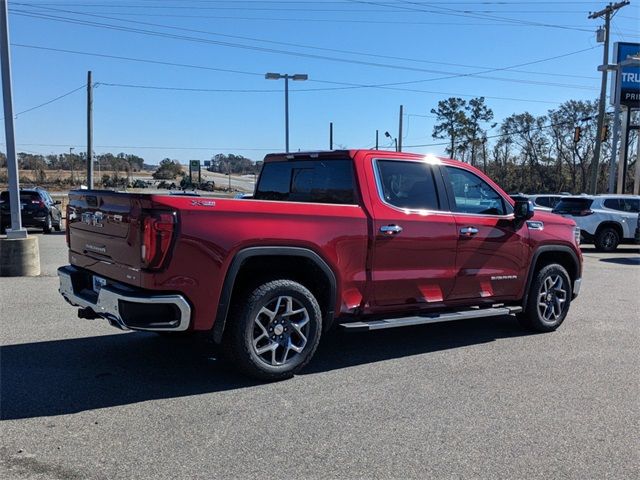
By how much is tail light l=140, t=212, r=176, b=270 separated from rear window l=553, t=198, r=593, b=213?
16985 mm

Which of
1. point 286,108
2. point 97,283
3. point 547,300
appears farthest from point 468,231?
point 286,108

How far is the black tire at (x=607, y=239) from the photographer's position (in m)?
18.2

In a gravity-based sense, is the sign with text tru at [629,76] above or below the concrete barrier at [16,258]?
above

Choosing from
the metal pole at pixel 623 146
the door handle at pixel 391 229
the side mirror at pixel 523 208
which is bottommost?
the door handle at pixel 391 229

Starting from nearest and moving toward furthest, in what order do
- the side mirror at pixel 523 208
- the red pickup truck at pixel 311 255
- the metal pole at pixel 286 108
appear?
the red pickup truck at pixel 311 255
the side mirror at pixel 523 208
the metal pole at pixel 286 108

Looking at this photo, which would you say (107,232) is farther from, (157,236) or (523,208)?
(523,208)

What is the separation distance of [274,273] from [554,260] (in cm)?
389

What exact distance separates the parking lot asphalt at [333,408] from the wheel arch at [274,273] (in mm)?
620

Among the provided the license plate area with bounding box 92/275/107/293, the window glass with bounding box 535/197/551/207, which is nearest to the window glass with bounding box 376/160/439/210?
the license plate area with bounding box 92/275/107/293

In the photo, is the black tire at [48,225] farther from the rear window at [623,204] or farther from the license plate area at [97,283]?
the rear window at [623,204]

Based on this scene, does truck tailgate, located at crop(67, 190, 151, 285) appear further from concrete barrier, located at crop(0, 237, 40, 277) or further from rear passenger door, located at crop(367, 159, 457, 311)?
concrete barrier, located at crop(0, 237, 40, 277)

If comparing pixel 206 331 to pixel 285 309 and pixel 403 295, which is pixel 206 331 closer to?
pixel 285 309

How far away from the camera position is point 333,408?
436 cm

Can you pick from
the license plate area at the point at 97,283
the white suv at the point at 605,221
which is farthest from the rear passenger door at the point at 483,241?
the white suv at the point at 605,221
